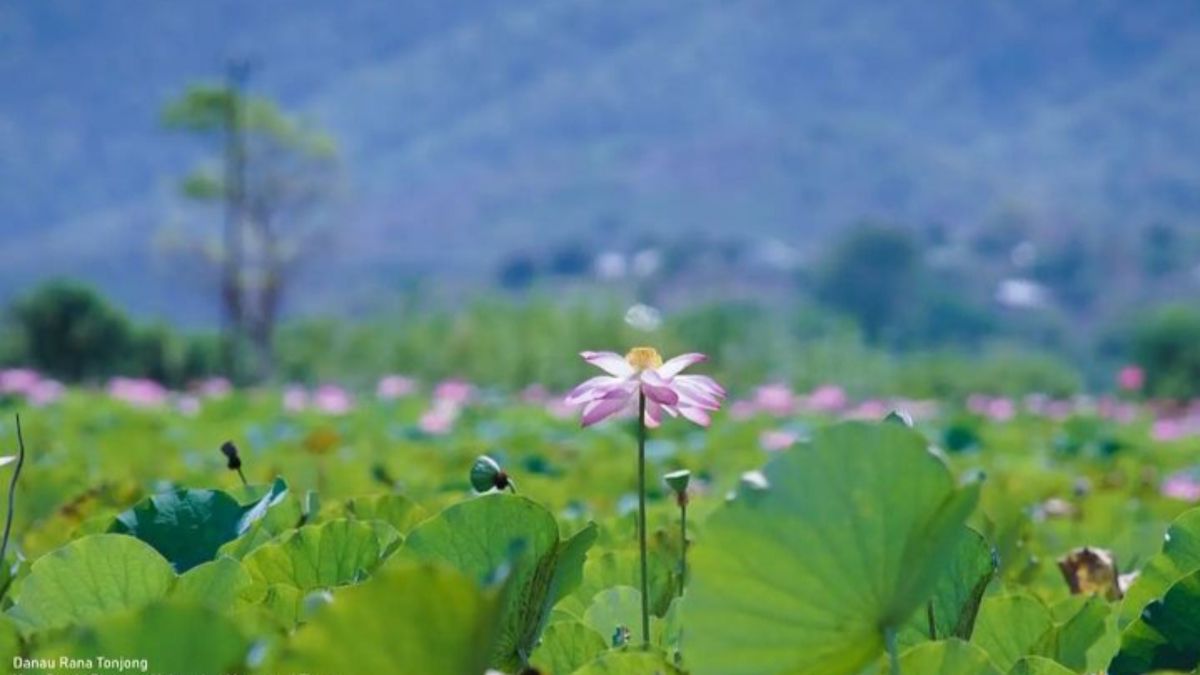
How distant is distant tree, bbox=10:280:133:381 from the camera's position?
77.4ft

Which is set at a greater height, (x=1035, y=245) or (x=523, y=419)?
(x=523, y=419)

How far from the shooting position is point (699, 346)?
17.1 metres

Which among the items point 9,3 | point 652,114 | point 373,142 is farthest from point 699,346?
point 9,3

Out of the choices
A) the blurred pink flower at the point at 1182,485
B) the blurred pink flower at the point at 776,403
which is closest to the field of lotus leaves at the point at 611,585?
the blurred pink flower at the point at 1182,485

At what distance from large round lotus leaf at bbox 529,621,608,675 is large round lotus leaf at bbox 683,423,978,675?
123 mm

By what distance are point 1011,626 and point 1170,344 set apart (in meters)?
32.7

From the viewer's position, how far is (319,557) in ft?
2.59


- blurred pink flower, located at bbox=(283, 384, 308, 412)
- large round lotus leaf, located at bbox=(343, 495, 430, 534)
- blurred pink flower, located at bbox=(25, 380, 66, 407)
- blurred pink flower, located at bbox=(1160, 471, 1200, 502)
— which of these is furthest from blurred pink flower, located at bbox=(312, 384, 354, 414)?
large round lotus leaf, located at bbox=(343, 495, 430, 534)

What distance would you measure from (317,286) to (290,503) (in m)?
110

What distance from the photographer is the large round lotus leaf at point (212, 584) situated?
0.67 m

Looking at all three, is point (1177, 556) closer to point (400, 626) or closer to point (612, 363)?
point (612, 363)

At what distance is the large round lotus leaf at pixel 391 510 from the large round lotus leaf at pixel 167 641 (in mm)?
537

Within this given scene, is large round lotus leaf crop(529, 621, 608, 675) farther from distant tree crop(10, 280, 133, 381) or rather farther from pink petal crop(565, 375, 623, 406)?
distant tree crop(10, 280, 133, 381)

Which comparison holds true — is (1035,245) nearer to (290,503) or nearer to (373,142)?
(373,142)
